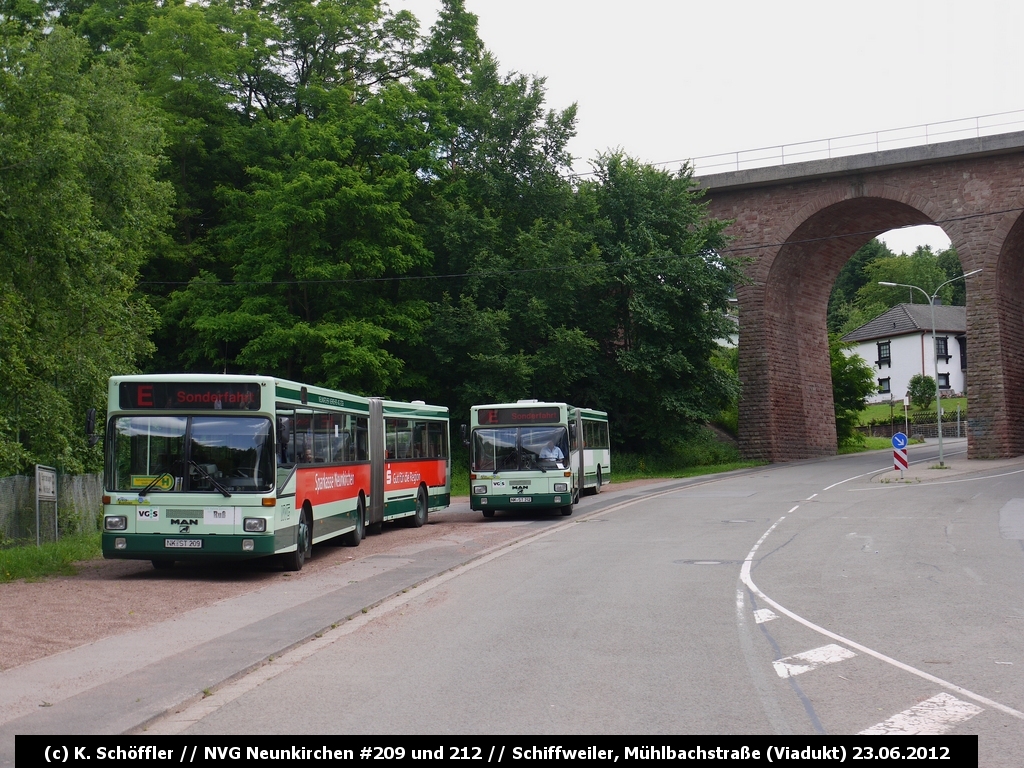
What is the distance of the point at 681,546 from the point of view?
17609mm

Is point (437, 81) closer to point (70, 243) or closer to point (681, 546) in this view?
point (70, 243)

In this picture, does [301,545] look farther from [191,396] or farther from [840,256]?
[840,256]

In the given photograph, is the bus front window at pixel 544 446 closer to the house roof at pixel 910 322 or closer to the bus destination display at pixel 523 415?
the bus destination display at pixel 523 415

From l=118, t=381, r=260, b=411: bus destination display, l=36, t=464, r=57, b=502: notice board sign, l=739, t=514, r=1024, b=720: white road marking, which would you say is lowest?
l=739, t=514, r=1024, b=720: white road marking

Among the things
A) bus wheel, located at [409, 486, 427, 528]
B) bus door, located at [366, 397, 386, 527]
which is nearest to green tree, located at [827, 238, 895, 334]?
bus wheel, located at [409, 486, 427, 528]

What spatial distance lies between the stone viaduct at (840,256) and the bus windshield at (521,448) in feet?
83.0

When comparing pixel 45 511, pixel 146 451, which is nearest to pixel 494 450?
pixel 45 511

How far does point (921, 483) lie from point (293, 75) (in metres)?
29.2

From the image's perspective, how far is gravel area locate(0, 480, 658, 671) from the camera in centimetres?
968

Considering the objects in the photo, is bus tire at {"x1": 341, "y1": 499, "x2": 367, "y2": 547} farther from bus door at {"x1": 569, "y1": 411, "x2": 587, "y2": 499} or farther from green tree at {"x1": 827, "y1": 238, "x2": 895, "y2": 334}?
green tree at {"x1": 827, "y1": 238, "x2": 895, "y2": 334}

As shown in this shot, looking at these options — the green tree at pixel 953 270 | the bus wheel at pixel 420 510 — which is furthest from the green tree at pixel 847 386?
the green tree at pixel 953 270

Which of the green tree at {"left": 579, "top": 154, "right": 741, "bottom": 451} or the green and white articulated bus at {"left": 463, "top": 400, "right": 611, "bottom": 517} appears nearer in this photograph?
the green and white articulated bus at {"left": 463, "top": 400, "right": 611, "bottom": 517}

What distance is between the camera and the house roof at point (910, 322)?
95.9m

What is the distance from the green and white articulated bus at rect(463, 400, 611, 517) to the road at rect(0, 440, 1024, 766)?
5777 mm
